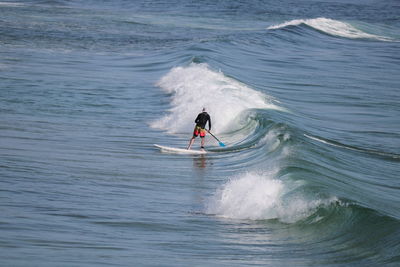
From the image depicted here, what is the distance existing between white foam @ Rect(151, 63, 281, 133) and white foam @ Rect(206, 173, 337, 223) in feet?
26.1

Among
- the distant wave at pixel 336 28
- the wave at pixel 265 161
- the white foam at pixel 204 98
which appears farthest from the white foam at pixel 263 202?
the distant wave at pixel 336 28

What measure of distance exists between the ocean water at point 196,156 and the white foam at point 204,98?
0.09 metres

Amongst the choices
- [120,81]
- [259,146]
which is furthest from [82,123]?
[120,81]

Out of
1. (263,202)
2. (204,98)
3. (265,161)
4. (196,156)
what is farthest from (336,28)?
(263,202)

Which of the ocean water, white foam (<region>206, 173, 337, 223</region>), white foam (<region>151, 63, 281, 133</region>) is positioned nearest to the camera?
the ocean water

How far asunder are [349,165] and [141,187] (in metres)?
5.21

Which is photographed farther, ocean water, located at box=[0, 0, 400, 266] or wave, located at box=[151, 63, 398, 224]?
wave, located at box=[151, 63, 398, 224]

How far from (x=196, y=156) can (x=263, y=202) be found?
5.29 m

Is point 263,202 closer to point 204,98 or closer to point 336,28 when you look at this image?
point 204,98

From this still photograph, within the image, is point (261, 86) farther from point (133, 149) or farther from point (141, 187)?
point (141, 187)

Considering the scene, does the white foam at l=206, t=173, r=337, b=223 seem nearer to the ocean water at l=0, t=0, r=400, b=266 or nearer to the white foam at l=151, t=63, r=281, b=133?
the ocean water at l=0, t=0, r=400, b=266

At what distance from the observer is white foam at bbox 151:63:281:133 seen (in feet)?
75.6

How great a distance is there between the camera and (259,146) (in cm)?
1933

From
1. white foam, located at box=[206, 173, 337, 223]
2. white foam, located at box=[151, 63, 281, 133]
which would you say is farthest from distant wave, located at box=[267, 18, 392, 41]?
white foam, located at box=[206, 173, 337, 223]
